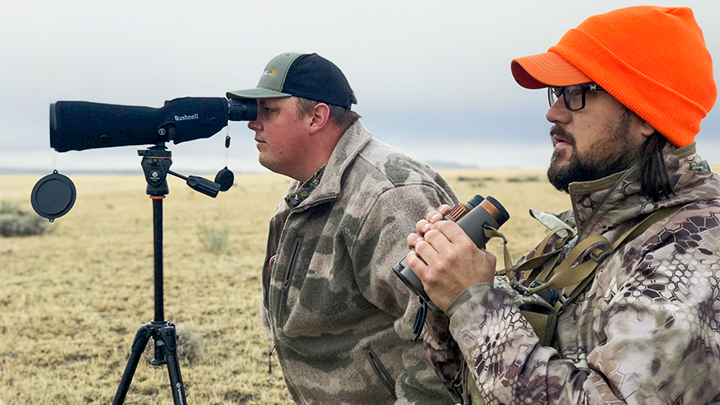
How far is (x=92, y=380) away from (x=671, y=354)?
4.92 meters

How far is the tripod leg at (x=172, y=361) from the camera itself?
2.88m

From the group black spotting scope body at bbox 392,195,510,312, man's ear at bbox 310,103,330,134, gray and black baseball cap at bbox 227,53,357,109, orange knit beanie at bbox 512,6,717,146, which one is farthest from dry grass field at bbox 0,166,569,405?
orange knit beanie at bbox 512,6,717,146

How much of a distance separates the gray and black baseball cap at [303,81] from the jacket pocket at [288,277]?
0.76 m

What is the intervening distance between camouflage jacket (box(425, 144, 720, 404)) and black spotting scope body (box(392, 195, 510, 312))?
0.14m

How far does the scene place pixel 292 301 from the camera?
3035 millimetres

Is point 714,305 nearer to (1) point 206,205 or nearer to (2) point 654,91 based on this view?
(2) point 654,91

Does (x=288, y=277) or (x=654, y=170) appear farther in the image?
(x=288, y=277)

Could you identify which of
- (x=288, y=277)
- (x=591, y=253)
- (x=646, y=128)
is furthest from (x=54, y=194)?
(x=646, y=128)

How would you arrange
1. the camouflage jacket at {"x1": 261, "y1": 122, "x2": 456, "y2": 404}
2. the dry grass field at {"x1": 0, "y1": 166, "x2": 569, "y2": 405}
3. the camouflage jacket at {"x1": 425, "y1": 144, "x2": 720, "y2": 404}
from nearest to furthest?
the camouflage jacket at {"x1": 425, "y1": 144, "x2": 720, "y2": 404}
the camouflage jacket at {"x1": 261, "y1": 122, "x2": 456, "y2": 404}
the dry grass field at {"x1": 0, "y1": 166, "x2": 569, "y2": 405}

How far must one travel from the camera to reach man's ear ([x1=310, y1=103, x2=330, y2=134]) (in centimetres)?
318

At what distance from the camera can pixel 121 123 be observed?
2.86 meters

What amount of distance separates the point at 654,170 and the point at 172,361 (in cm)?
227

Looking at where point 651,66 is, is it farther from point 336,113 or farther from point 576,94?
point 336,113

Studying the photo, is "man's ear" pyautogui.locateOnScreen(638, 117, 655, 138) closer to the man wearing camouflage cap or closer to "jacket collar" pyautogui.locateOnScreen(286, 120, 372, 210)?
the man wearing camouflage cap
